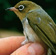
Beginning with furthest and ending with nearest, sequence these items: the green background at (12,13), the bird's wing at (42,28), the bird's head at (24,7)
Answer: the green background at (12,13) < the bird's head at (24,7) < the bird's wing at (42,28)

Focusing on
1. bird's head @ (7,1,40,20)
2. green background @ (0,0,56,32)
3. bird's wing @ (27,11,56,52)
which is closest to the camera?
bird's wing @ (27,11,56,52)

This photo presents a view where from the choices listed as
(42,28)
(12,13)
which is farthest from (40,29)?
(12,13)

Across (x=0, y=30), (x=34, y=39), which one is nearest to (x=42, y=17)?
(x=34, y=39)

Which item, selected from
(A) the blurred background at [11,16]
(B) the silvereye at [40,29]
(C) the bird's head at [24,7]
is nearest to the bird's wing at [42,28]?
(B) the silvereye at [40,29]

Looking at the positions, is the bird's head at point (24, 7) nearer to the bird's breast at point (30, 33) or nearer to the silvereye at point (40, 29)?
the silvereye at point (40, 29)

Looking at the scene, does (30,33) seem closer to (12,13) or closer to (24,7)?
(24,7)

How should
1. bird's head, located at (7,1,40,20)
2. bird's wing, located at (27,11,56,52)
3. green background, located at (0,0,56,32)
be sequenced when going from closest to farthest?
bird's wing, located at (27,11,56,52) → bird's head, located at (7,1,40,20) → green background, located at (0,0,56,32)

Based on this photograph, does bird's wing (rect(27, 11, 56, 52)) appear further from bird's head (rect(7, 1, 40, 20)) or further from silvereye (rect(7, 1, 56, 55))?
bird's head (rect(7, 1, 40, 20))

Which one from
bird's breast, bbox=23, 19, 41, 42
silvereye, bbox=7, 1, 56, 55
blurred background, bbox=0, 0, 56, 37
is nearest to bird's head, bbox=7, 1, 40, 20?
silvereye, bbox=7, 1, 56, 55
